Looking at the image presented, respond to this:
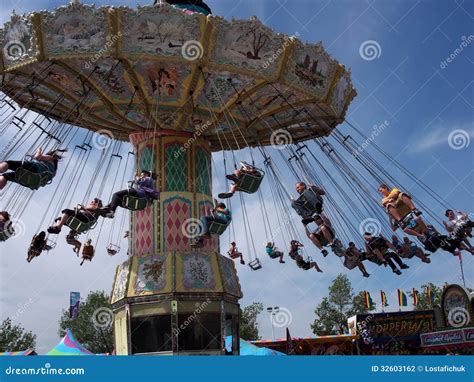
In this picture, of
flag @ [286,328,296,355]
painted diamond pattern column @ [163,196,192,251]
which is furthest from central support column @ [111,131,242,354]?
flag @ [286,328,296,355]

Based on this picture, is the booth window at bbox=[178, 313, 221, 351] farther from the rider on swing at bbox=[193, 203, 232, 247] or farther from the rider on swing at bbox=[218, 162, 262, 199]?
the rider on swing at bbox=[218, 162, 262, 199]

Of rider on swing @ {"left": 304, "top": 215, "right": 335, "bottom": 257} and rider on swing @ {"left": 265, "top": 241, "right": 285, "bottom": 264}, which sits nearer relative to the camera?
rider on swing @ {"left": 304, "top": 215, "right": 335, "bottom": 257}

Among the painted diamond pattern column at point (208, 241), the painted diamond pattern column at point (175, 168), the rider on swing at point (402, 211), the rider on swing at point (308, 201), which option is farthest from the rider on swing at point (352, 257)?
the painted diamond pattern column at point (175, 168)

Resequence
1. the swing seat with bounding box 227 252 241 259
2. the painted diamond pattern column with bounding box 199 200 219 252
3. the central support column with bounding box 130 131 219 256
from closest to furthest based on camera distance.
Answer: the central support column with bounding box 130 131 219 256 < the painted diamond pattern column with bounding box 199 200 219 252 < the swing seat with bounding box 227 252 241 259

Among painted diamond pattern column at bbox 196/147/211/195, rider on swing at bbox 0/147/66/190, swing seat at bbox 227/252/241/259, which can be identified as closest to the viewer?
rider on swing at bbox 0/147/66/190

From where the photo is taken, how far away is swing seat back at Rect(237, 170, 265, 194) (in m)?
10.9

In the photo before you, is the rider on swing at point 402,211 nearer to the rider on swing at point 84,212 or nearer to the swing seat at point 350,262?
the swing seat at point 350,262

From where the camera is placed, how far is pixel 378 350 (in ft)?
83.7

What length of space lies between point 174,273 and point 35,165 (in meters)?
4.39

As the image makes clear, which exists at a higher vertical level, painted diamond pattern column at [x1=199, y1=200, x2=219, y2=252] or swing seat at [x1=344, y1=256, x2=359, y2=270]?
painted diamond pattern column at [x1=199, y1=200, x2=219, y2=252]

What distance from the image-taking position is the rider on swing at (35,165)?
9742 mm

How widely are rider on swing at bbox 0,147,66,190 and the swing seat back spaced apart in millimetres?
3419

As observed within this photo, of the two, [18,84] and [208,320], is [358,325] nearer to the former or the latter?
[208,320]
